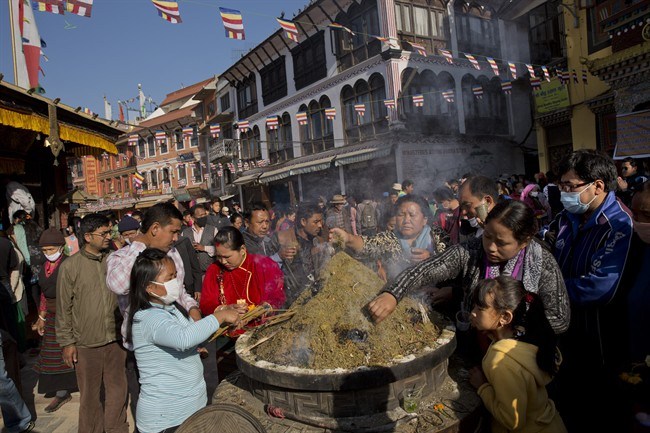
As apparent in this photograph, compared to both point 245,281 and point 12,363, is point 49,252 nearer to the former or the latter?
point 12,363

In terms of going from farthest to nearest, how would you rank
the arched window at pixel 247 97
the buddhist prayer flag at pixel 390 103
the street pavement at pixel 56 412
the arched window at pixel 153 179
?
the arched window at pixel 153 179
the arched window at pixel 247 97
the buddhist prayer flag at pixel 390 103
the street pavement at pixel 56 412

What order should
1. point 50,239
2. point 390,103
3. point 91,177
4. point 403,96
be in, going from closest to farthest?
1. point 50,239
2. point 390,103
3. point 403,96
4. point 91,177

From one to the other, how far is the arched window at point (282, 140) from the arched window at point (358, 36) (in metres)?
5.56

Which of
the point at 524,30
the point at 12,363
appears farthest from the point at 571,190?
the point at 524,30

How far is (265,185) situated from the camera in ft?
88.2

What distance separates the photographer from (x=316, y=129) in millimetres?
21625

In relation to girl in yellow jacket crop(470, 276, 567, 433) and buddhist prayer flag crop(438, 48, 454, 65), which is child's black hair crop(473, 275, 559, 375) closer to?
girl in yellow jacket crop(470, 276, 567, 433)

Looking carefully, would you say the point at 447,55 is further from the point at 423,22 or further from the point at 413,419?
the point at 413,419

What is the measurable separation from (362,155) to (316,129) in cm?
494

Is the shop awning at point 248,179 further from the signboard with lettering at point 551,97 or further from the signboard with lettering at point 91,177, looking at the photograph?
the signboard with lettering at point 91,177

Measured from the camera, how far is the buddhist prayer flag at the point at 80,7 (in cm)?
800

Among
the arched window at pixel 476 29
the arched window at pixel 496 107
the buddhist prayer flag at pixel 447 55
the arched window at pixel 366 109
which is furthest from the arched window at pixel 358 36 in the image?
the arched window at pixel 496 107

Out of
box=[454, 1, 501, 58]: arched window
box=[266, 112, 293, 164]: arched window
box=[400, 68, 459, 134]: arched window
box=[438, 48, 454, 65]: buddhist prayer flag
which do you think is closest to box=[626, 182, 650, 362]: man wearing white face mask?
box=[438, 48, 454, 65]: buddhist prayer flag

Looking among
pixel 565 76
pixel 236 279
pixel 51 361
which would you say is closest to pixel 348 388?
pixel 236 279
